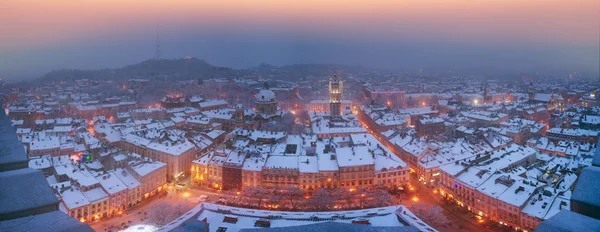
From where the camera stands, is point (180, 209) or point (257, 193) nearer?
point (180, 209)

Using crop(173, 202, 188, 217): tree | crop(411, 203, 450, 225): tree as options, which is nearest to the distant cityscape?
crop(411, 203, 450, 225): tree

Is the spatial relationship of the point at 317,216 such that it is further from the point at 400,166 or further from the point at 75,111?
the point at 75,111

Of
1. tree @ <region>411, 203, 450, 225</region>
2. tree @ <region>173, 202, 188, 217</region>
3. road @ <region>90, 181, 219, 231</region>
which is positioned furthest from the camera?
tree @ <region>173, 202, 188, 217</region>

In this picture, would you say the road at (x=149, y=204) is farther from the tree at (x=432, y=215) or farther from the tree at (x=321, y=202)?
the tree at (x=432, y=215)

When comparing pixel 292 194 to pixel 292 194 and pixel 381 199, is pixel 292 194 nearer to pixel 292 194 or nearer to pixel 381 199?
pixel 292 194

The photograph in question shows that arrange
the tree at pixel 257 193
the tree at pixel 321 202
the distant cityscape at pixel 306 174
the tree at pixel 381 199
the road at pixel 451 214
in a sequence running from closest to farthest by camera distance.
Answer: the distant cityscape at pixel 306 174
the road at pixel 451 214
the tree at pixel 321 202
the tree at pixel 381 199
the tree at pixel 257 193

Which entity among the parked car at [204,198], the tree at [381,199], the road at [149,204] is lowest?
the road at [149,204]

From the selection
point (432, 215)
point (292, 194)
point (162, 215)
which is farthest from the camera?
point (292, 194)

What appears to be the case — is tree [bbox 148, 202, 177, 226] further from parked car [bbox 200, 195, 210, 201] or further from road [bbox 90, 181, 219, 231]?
parked car [bbox 200, 195, 210, 201]

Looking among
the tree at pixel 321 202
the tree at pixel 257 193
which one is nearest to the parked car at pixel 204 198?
the tree at pixel 257 193

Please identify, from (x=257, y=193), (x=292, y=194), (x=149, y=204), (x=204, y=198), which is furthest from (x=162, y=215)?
(x=292, y=194)
